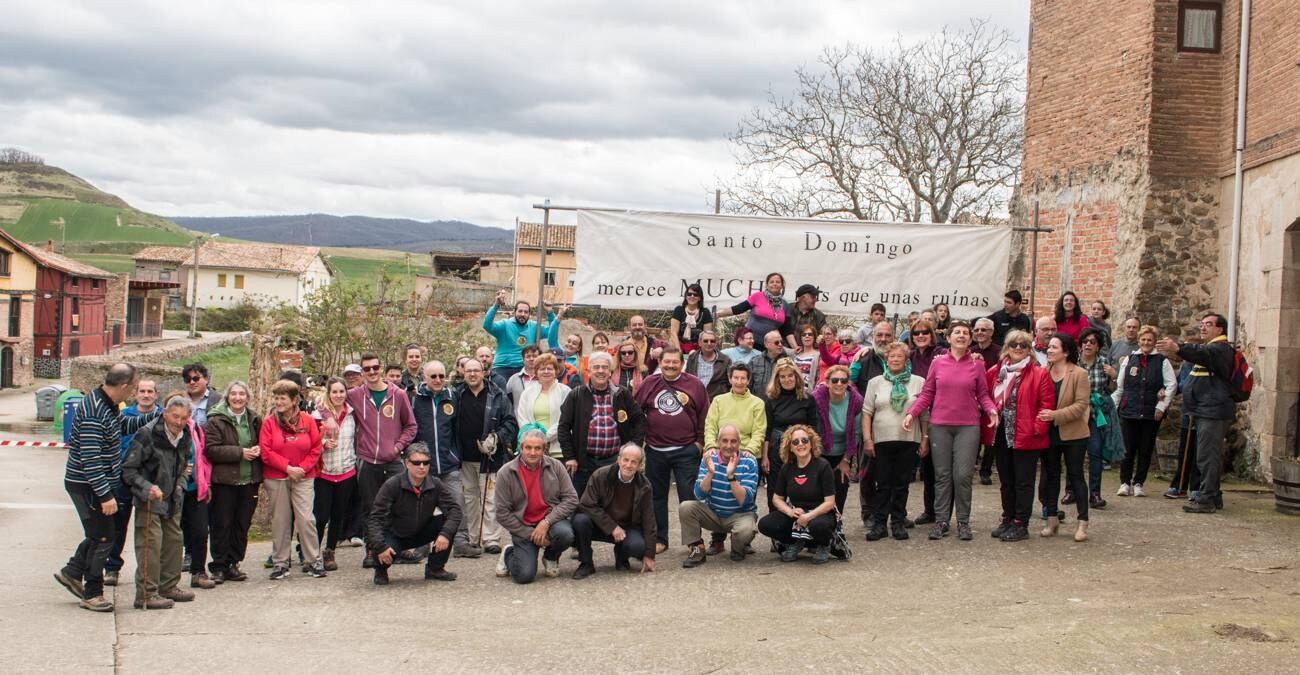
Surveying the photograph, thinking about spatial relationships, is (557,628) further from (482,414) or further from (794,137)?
(794,137)

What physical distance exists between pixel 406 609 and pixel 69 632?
7.00 feet

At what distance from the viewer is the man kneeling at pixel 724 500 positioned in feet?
29.4

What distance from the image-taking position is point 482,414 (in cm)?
984

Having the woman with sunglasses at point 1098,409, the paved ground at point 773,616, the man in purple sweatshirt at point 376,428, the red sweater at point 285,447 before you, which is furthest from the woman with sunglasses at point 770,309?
the red sweater at point 285,447

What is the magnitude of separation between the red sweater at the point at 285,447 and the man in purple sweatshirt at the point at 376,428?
18.6 inches

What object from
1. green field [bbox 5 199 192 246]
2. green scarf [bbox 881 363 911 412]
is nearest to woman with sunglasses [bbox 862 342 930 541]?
green scarf [bbox 881 363 911 412]

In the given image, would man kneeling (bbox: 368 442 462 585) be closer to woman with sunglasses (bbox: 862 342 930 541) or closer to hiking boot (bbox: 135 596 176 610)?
hiking boot (bbox: 135 596 176 610)

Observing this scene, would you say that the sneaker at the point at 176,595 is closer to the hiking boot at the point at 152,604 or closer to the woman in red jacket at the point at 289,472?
the hiking boot at the point at 152,604

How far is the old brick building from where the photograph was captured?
12.1 meters

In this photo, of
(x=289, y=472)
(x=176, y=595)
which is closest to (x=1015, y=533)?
(x=289, y=472)

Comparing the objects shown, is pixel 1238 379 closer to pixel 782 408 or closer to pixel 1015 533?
pixel 1015 533

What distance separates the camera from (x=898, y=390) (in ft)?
31.3

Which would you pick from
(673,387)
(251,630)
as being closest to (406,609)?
(251,630)

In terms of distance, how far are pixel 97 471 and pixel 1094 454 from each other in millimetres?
8310
